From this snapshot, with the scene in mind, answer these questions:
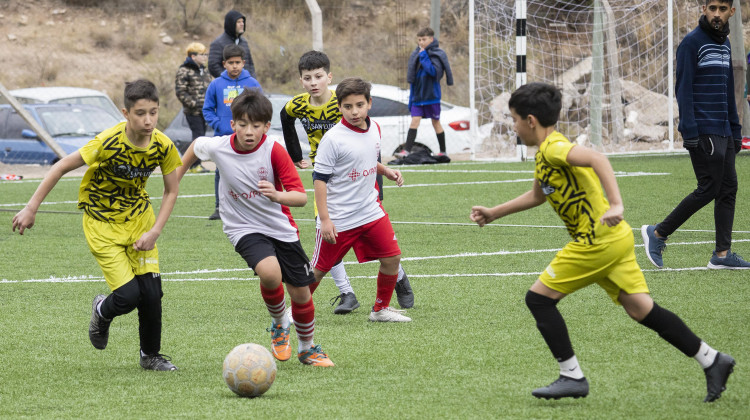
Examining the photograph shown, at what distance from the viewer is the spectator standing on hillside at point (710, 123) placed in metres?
7.82

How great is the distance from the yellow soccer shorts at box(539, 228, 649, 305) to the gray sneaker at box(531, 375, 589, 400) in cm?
39

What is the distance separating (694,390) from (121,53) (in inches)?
1235

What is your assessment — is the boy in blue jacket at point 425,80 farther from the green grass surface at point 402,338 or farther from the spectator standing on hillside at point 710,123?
the spectator standing on hillside at point 710,123

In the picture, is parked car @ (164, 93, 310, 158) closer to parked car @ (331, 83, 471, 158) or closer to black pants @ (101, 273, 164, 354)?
parked car @ (331, 83, 471, 158)

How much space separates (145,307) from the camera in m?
5.39

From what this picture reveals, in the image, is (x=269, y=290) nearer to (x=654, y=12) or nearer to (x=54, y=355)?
(x=54, y=355)

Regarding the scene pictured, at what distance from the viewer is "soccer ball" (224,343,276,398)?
15.2ft

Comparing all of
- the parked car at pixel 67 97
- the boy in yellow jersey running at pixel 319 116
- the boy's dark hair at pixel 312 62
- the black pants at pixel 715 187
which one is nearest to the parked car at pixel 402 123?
the parked car at pixel 67 97

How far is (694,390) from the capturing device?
14.9ft

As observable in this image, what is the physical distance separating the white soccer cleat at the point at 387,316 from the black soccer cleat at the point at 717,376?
7.89ft

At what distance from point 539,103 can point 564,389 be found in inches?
48.2

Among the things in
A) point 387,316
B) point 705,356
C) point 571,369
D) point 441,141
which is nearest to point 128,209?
point 387,316

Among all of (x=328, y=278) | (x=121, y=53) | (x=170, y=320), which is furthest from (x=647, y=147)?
(x=121, y=53)

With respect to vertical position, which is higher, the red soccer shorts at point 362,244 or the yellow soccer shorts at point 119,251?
the yellow soccer shorts at point 119,251
